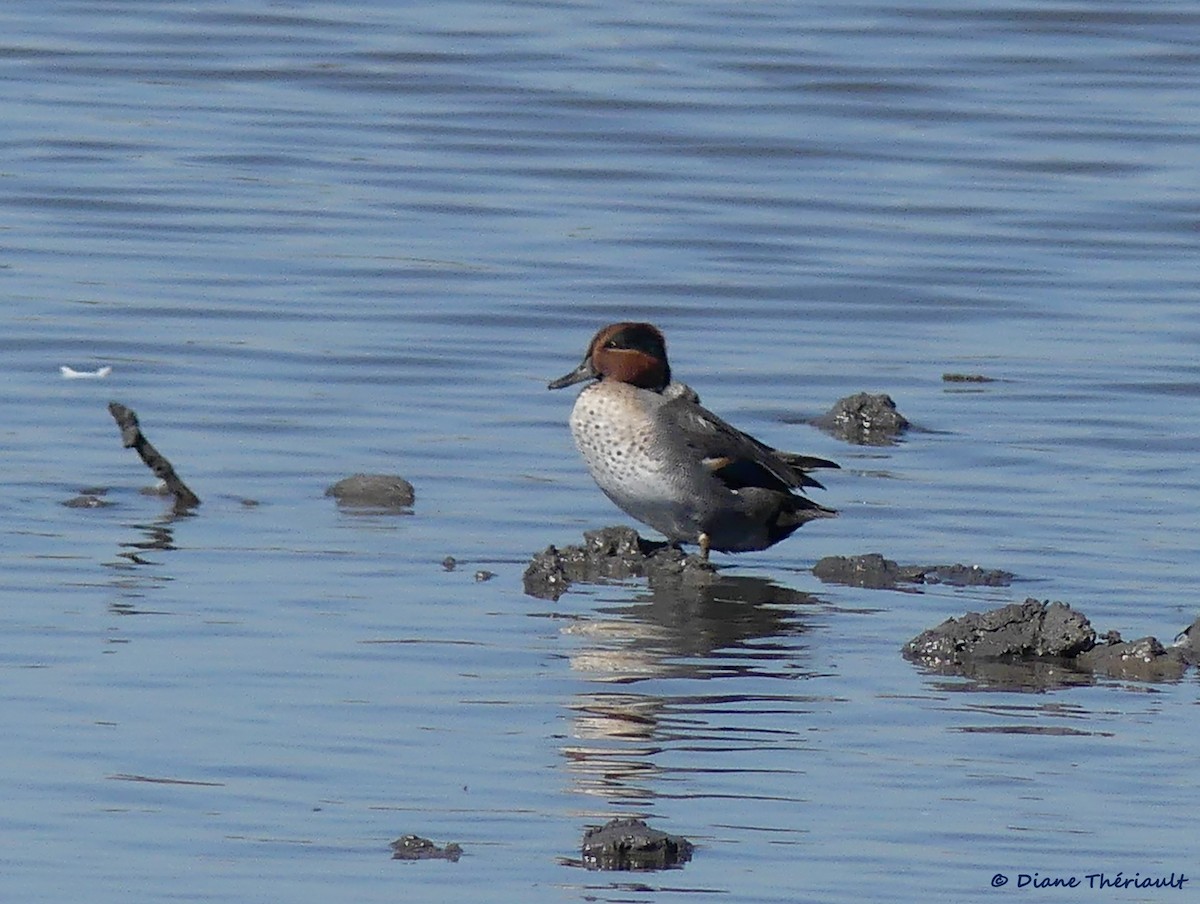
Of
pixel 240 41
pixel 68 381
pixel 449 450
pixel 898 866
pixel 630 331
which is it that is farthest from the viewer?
pixel 240 41

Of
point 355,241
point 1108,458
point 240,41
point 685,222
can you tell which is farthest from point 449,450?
point 240,41

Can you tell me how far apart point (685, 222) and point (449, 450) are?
621 cm

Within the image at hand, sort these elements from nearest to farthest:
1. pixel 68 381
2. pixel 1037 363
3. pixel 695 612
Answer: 1. pixel 695 612
2. pixel 68 381
3. pixel 1037 363

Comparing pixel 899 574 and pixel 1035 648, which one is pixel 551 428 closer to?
pixel 899 574

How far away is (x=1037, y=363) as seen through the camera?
41.0ft

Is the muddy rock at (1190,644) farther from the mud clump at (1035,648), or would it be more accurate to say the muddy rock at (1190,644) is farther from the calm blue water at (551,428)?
the calm blue water at (551,428)

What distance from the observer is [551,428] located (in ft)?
35.5

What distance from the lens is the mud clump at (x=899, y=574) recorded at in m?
8.33

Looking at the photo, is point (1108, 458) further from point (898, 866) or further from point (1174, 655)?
point (898, 866)

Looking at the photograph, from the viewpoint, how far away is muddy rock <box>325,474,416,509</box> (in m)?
9.30

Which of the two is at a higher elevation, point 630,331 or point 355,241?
point 355,241

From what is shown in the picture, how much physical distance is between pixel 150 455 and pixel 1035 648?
10.6ft

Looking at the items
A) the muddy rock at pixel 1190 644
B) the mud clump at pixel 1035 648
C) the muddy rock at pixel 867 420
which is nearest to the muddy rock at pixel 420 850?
the mud clump at pixel 1035 648

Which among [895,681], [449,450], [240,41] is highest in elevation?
[240,41]
